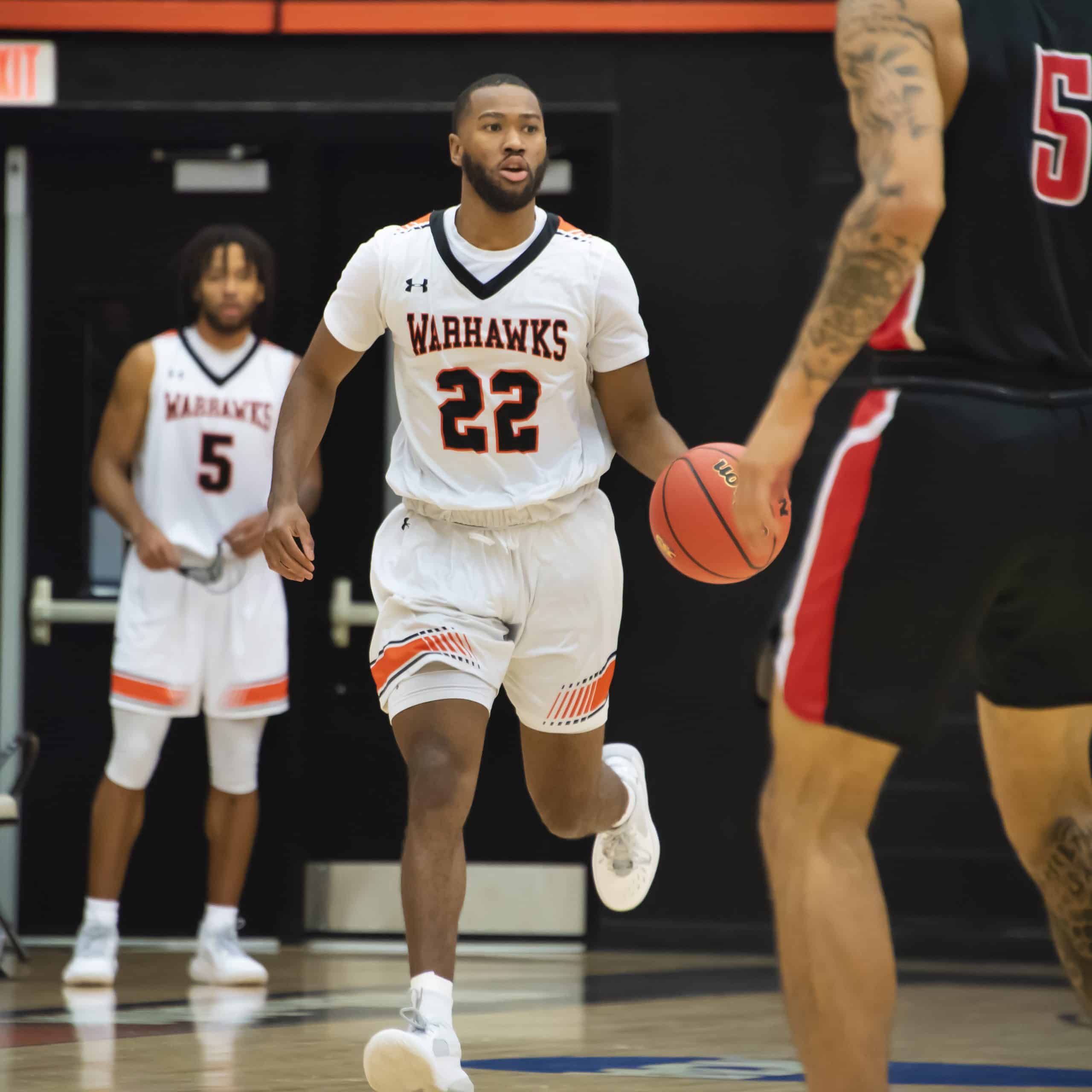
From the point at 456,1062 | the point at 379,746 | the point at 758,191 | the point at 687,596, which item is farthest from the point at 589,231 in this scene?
the point at 456,1062

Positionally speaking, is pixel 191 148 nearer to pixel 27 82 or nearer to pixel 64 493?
pixel 27 82

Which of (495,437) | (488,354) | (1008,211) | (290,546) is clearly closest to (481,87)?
(488,354)

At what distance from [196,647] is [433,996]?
10.9 ft

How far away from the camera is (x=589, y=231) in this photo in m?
8.21

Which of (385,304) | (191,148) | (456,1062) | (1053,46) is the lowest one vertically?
(456,1062)

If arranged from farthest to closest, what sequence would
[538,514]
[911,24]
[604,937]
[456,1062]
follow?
1. [604,937]
2. [538,514]
3. [456,1062]
4. [911,24]

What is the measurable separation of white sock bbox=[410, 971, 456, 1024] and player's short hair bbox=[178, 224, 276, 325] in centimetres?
378

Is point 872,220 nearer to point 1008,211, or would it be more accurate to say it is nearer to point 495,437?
point 1008,211

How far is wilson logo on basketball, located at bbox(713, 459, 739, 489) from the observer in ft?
14.0

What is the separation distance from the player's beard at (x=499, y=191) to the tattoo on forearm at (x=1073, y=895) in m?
2.05

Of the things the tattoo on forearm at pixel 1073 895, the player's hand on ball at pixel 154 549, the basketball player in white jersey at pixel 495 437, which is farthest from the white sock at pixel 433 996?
the player's hand on ball at pixel 154 549

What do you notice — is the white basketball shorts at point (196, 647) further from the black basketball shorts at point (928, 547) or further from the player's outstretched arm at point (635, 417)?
the black basketball shorts at point (928, 547)

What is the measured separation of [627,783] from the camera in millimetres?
5648

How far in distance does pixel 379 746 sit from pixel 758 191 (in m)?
2.78
